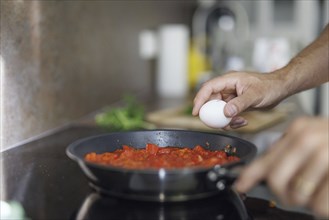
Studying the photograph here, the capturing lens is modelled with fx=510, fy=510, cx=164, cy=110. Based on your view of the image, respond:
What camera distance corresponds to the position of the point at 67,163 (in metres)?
1.29

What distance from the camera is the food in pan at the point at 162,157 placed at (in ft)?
3.26

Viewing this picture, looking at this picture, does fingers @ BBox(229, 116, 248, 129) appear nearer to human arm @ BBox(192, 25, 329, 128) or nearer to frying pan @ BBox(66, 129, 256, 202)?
human arm @ BBox(192, 25, 329, 128)

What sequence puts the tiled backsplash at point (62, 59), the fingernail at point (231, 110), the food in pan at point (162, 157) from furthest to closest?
the tiled backsplash at point (62, 59) → the fingernail at point (231, 110) → the food in pan at point (162, 157)

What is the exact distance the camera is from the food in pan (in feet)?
3.26

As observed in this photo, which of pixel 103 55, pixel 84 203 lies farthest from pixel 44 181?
pixel 103 55

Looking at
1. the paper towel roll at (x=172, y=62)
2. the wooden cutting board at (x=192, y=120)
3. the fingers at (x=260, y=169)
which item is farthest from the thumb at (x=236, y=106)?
the paper towel roll at (x=172, y=62)

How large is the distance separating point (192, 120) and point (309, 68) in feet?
2.04

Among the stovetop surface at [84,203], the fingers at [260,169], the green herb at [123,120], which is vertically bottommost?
the green herb at [123,120]

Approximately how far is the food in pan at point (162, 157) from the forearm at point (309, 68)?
13.7 inches

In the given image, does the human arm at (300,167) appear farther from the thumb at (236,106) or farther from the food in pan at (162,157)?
the thumb at (236,106)

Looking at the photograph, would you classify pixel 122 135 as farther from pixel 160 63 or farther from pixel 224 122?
pixel 160 63

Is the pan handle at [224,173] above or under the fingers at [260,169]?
under

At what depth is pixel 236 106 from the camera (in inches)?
45.7

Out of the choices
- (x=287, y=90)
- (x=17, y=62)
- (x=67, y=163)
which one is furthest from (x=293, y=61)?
(x=17, y=62)
